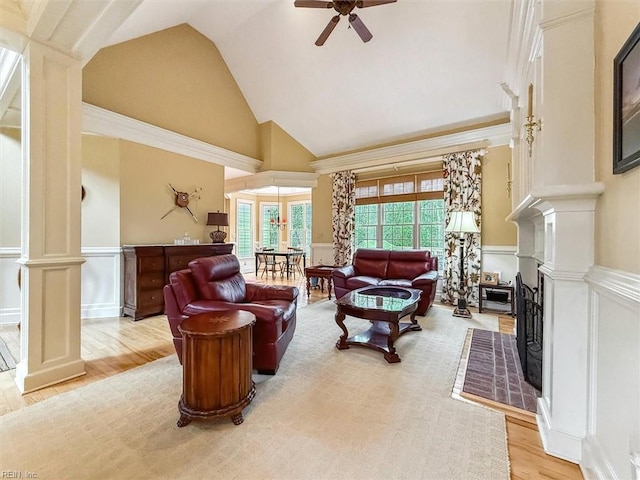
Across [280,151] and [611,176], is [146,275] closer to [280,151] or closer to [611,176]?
[280,151]

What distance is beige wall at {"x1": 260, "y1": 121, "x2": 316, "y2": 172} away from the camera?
691 cm

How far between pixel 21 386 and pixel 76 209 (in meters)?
1.49

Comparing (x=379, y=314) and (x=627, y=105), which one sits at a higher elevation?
(x=627, y=105)

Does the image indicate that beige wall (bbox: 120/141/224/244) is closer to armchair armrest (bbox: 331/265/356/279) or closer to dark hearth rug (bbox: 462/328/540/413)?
armchair armrest (bbox: 331/265/356/279)

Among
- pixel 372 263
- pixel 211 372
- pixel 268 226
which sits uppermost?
pixel 268 226

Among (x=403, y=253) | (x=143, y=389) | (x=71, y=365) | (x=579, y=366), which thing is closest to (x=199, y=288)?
(x=143, y=389)

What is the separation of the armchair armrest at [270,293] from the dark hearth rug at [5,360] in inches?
87.5

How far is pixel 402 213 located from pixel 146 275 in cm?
491

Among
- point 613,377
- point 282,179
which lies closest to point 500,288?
point 613,377

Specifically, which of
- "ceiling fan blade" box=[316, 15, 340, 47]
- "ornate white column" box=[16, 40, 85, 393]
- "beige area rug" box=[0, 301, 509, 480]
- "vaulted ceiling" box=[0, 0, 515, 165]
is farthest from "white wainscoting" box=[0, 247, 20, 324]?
"ceiling fan blade" box=[316, 15, 340, 47]

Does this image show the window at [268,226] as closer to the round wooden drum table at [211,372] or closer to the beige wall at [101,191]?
the beige wall at [101,191]

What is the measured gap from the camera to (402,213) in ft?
19.9

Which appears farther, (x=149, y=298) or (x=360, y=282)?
(x=360, y=282)

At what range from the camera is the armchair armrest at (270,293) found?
3115 millimetres
